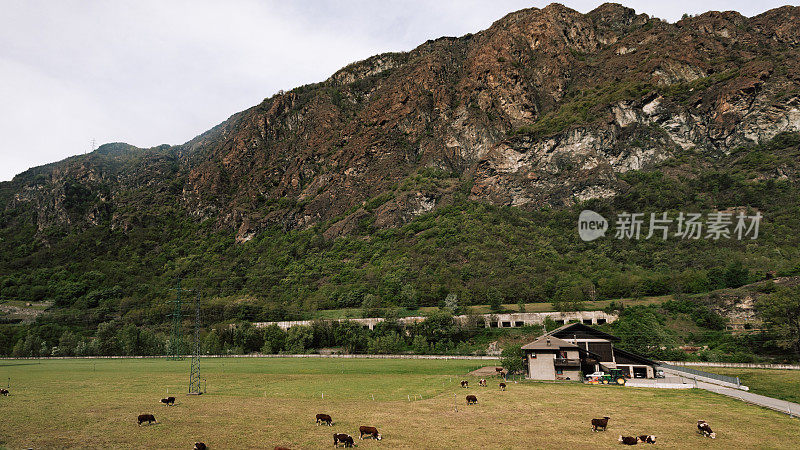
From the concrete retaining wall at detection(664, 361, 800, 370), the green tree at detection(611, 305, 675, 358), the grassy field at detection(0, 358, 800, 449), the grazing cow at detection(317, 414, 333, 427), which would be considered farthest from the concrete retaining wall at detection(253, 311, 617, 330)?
the grazing cow at detection(317, 414, 333, 427)

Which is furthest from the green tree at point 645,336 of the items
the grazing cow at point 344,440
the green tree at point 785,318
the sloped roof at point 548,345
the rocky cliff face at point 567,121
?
the rocky cliff face at point 567,121

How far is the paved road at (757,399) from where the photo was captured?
29.6 m

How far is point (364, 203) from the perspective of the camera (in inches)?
7037

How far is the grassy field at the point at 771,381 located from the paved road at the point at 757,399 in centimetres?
294

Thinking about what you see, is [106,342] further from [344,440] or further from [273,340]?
[344,440]

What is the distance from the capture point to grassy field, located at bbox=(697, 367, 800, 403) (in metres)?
38.5

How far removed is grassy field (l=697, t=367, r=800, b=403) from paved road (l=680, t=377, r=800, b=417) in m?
2.94

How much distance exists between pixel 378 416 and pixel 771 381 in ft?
144

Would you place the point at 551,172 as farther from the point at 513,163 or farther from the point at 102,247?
the point at 102,247

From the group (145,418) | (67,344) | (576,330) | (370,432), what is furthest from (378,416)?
(67,344)

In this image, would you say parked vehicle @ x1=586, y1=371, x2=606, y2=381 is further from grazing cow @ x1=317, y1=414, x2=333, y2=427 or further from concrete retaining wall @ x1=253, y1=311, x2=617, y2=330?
concrete retaining wall @ x1=253, y1=311, x2=617, y2=330

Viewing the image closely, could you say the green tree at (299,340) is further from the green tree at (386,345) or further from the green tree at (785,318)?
the green tree at (785,318)

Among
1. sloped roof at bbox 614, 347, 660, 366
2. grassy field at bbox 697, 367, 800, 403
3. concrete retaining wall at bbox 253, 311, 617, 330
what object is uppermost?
concrete retaining wall at bbox 253, 311, 617, 330

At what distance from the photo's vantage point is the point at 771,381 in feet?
142
